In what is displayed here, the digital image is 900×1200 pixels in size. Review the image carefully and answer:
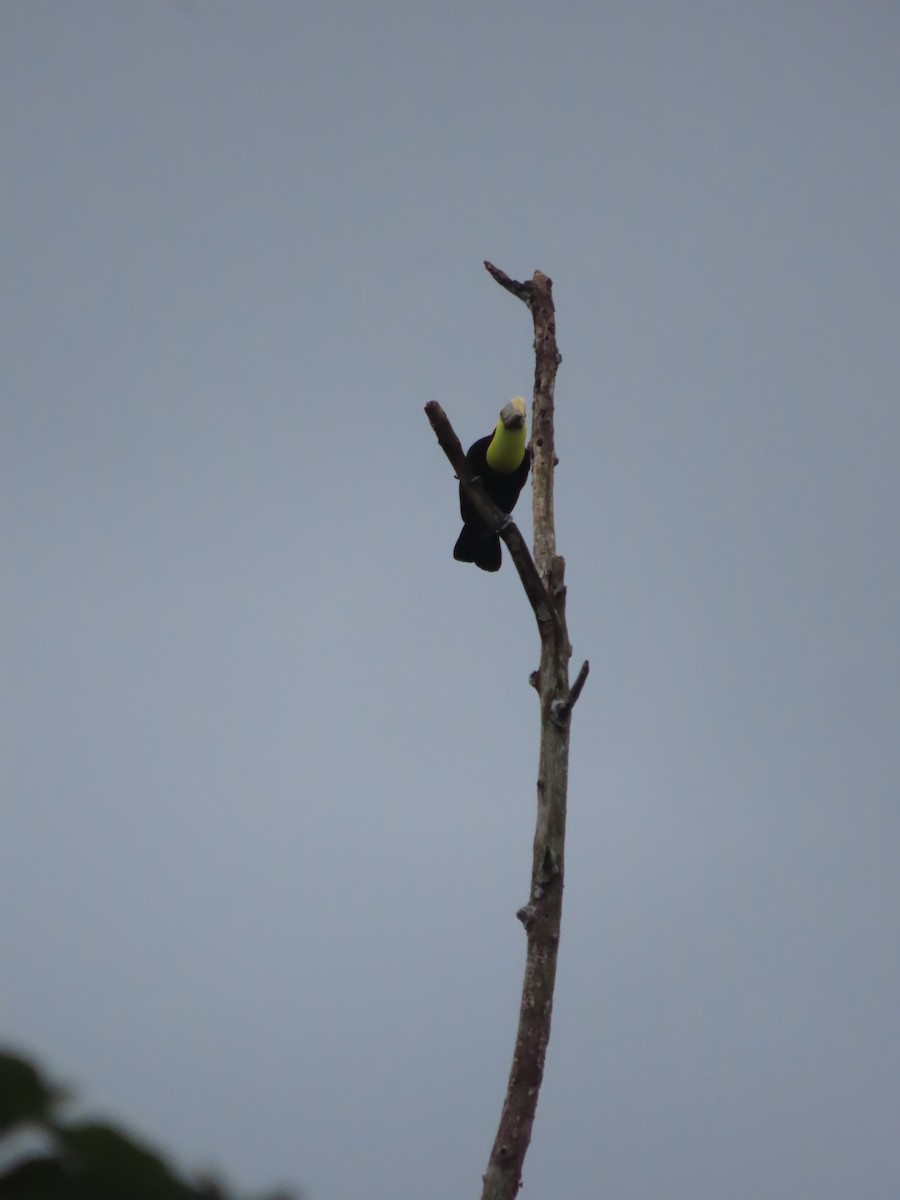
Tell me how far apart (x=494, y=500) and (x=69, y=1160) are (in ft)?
26.1

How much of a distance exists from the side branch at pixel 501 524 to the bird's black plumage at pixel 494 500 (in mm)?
2955

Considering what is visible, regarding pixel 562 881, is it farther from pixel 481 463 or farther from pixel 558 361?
pixel 481 463

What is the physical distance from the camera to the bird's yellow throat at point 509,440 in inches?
319

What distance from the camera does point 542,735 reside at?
15.4 feet

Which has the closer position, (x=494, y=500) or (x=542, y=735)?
(x=542, y=735)

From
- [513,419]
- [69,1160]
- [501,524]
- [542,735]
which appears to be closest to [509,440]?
[513,419]

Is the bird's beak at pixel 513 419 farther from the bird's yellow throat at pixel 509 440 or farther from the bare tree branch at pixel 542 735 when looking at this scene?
the bare tree branch at pixel 542 735

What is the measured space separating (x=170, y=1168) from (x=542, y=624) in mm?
4293

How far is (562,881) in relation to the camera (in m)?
4.48

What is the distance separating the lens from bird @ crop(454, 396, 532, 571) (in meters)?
8.19

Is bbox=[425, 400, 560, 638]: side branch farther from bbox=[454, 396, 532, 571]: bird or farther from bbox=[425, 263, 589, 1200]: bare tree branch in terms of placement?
bbox=[454, 396, 532, 571]: bird

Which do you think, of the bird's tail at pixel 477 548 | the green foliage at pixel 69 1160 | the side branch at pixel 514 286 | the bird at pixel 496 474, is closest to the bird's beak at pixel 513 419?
the bird at pixel 496 474

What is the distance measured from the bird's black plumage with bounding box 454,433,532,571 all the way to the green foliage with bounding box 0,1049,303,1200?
784cm

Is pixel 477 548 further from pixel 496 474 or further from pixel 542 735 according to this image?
pixel 542 735
